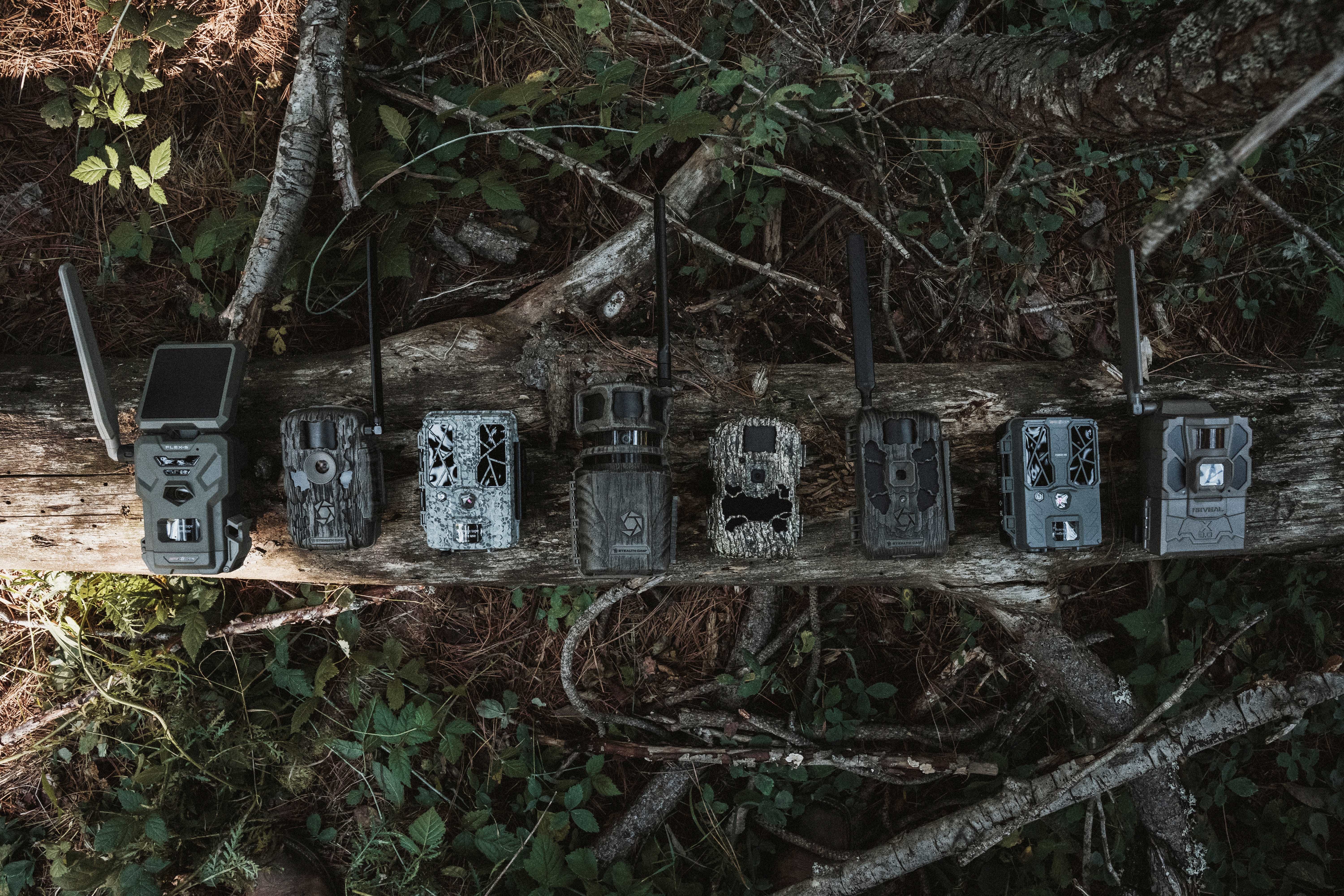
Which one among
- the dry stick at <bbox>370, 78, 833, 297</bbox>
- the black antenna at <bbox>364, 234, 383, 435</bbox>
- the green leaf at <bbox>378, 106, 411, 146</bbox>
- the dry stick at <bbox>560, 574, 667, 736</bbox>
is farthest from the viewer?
the dry stick at <bbox>560, 574, 667, 736</bbox>

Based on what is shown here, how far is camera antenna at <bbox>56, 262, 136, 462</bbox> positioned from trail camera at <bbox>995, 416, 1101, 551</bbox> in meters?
3.45

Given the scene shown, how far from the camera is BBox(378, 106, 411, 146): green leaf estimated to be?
3.39 metres

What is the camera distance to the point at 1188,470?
3072mm

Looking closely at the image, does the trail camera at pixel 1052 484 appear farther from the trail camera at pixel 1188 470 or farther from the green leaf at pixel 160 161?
the green leaf at pixel 160 161

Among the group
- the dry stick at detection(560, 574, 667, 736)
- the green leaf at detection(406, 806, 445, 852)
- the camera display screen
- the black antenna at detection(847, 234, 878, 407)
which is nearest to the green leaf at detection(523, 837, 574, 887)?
the green leaf at detection(406, 806, 445, 852)

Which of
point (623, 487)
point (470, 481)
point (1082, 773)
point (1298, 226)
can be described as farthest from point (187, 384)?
point (1298, 226)

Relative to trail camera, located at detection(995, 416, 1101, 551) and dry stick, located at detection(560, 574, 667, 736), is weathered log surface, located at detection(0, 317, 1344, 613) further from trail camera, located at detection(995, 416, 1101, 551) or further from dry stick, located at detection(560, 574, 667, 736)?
dry stick, located at detection(560, 574, 667, 736)

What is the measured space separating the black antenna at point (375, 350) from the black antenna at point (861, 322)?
6.32 ft

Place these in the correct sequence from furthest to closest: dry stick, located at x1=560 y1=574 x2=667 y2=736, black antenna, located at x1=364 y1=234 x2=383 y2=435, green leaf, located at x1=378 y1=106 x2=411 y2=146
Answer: dry stick, located at x1=560 y1=574 x2=667 y2=736, green leaf, located at x1=378 y1=106 x2=411 y2=146, black antenna, located at x1=364 y1=234 x2=383 y2=435

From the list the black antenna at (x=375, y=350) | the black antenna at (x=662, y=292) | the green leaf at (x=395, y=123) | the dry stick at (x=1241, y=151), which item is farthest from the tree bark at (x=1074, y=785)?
the green leaf at (x=395, y=123)

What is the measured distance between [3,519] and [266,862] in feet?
6.54

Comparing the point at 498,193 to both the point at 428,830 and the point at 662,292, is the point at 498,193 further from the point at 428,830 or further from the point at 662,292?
the point at 428,830

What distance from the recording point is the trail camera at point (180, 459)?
114 inches

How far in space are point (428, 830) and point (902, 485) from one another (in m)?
2.67
